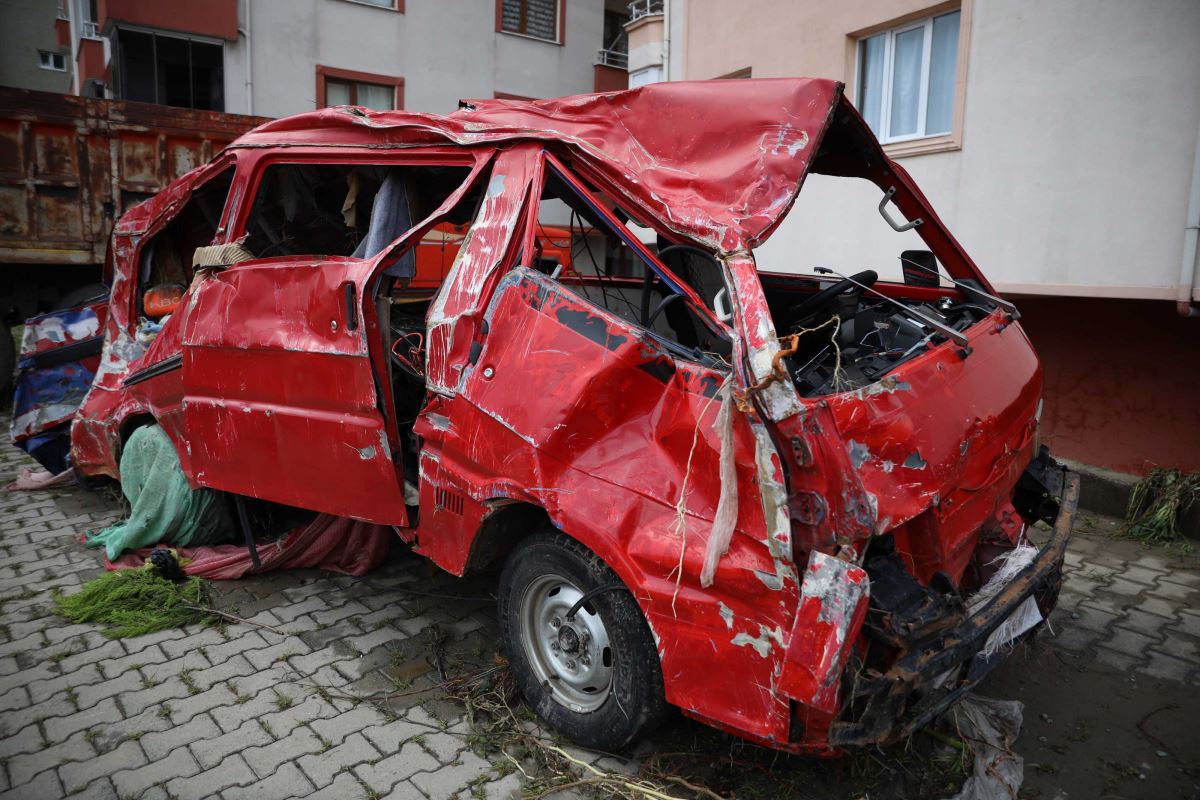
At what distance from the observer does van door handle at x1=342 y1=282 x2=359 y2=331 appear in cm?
324

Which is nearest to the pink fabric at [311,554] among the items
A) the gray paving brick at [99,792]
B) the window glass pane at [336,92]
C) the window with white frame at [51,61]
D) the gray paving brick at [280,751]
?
the gray paving brick at [280,751]

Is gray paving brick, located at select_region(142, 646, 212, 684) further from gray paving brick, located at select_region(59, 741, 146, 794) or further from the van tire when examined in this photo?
the van tire

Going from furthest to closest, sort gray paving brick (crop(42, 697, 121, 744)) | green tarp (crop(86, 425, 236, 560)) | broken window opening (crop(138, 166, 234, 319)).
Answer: broken window opening (crop(138, 166, 234, 319))
green tarp (crop(86, 425, 236, 560))
gray paving brick (crop(42, 697, 121, 744))

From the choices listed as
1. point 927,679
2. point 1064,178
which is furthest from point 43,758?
point 1064,178

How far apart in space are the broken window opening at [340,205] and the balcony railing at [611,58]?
14.0 metres

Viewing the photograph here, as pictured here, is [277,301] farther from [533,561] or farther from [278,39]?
[278,39]

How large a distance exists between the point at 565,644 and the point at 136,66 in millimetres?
15391

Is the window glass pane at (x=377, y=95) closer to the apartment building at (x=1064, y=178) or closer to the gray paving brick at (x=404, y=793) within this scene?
the apartment building at (x=1064, y=178)

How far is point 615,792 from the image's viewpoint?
2.63m

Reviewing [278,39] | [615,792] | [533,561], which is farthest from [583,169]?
[278,39]

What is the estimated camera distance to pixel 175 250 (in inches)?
201

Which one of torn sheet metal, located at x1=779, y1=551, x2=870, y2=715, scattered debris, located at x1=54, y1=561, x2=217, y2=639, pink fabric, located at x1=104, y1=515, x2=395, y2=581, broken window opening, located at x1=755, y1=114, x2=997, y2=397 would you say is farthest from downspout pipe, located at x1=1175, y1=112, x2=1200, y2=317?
scattered debris, located at x1=54, y1=561, x2=217, y2=639

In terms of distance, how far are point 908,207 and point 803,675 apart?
8.04 feet

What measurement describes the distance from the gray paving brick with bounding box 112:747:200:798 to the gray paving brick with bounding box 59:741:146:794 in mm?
42
